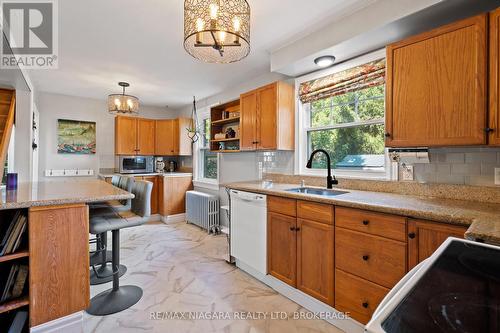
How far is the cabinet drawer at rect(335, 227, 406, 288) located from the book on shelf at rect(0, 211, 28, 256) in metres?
2.17

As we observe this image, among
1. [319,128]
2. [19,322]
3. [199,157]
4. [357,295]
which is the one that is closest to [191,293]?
[19,322]

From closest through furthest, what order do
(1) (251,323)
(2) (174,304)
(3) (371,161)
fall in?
(1) (251,323) → (2) (174,304) → (3) (371,161)

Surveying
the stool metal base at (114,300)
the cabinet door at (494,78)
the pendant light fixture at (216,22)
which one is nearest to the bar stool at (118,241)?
the stool metal base at (114,300)

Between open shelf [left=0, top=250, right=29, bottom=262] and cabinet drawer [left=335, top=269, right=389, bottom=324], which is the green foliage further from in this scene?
open shelf [left=0, top=250, right=29, bottom=262]

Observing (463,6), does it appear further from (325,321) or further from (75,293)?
(75,293)

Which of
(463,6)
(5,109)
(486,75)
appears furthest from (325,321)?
(5,109)

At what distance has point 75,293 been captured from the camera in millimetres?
1713

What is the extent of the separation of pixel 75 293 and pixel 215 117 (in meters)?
3.08

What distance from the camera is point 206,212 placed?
4129mm

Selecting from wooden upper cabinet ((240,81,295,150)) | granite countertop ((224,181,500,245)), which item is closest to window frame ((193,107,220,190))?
wooden upper cabinet ((240,81,295,150))

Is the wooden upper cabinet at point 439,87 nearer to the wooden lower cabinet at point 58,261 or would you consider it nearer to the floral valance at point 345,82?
the floral valance at point 345,82

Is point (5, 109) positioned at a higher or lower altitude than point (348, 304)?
higher

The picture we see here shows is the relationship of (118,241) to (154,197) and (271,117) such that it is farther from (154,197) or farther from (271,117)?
(154,197)

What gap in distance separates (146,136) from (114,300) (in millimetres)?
3658
